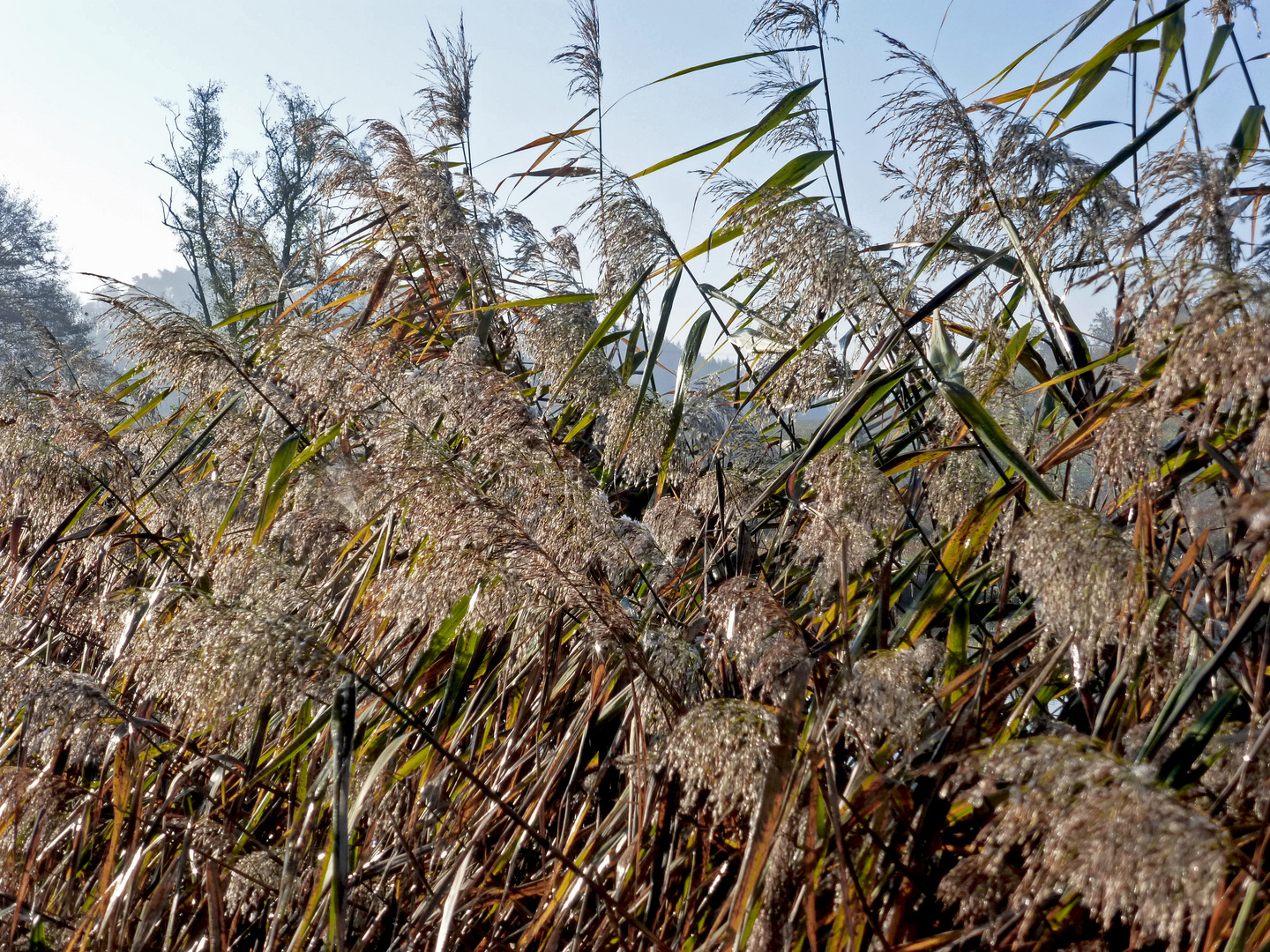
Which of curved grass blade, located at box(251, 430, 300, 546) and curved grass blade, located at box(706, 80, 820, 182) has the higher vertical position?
curved grass blade, located at box(706, 80, 820, 182)

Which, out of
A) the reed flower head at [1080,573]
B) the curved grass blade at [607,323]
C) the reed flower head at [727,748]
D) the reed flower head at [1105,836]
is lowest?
the reed flower head at [727,748]

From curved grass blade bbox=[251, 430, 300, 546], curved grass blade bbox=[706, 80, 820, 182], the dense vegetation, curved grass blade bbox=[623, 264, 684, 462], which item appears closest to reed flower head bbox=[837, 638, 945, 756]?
the dense vegetation

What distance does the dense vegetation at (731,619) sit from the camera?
94cm

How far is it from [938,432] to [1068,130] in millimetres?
688

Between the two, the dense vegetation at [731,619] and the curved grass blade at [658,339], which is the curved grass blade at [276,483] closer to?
the dense vegetation at [731,619]

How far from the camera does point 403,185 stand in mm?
2555

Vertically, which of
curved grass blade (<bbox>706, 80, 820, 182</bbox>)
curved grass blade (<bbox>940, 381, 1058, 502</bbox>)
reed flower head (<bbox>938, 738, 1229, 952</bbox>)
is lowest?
reed flower head (<bbox>938, 738, 1229, 952</bbox>)

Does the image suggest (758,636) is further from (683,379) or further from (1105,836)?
(683,379)

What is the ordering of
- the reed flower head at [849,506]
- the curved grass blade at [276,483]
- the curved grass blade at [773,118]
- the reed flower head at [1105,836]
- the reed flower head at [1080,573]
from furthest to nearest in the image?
the curved grass blade at [276,483], the curved grass blade at [773,118], the reed flower head at [849,506], the reed flower head at [1080,573], the reed flower head at [1105,836]

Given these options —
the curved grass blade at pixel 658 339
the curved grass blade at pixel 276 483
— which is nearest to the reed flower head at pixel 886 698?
the curved grass blade at pixel 658 339

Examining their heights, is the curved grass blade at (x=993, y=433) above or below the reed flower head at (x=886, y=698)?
above

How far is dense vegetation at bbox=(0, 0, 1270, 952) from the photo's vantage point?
3.07 feet

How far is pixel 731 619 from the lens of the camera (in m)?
1.17

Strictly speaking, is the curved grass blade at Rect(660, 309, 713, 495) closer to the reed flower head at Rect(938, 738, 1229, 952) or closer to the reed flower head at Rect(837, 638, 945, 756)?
the reed flower head at Rect(837, 638, 945, 756)
